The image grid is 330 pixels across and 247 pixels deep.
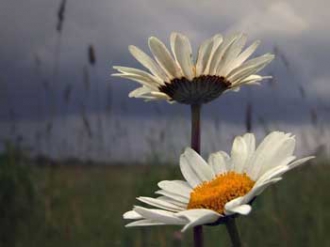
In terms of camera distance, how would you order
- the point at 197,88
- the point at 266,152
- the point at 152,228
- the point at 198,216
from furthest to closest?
the point at 152,228, the point at 197,88, the point at 266,152, the point at 198,216

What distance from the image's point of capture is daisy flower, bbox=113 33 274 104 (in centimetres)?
73

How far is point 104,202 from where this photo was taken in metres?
2.99

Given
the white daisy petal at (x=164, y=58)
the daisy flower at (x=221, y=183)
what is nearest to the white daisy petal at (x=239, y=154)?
the daisy flower at (x=221, y=183)

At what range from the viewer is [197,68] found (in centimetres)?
76

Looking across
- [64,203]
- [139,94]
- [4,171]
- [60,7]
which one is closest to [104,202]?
[64,203]

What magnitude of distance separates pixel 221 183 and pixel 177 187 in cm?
6

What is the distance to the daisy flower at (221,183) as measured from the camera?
0.56 meters

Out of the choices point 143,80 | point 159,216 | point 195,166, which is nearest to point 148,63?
point 143,80

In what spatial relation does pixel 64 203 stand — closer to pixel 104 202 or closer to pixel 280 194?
pixel 104 202

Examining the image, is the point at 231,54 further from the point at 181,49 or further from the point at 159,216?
the point at 159,216

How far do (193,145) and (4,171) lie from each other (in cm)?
211

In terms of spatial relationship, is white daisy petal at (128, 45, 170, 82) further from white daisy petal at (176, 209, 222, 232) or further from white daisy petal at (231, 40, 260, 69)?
white daisy petal at (176, 209, 222, 232)

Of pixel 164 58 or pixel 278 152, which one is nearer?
pixel 278 152

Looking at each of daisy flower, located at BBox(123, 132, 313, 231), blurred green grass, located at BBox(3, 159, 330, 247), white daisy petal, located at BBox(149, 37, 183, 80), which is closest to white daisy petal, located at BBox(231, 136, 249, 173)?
daisy flower, located at BBox(123, 132, 313, 231)
